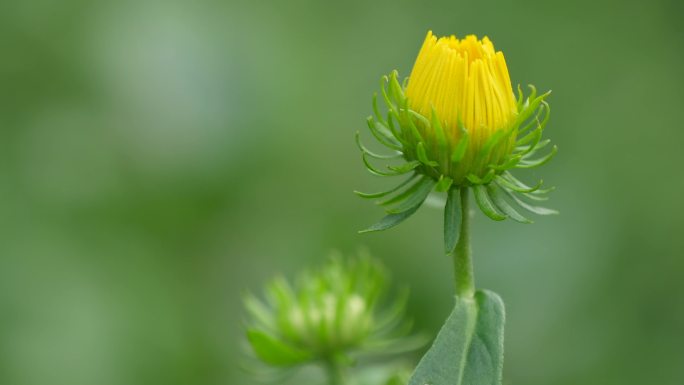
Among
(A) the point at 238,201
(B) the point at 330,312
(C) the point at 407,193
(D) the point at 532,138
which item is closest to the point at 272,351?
(B) the point at 330,312

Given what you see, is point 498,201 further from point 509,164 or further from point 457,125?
point 457,125

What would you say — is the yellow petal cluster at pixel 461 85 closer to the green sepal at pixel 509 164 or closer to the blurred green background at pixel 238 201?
the green sepal at pixel 509 164

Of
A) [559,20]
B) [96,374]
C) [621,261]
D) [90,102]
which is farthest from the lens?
[559,20]

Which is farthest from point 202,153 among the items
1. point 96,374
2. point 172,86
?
point 96,374

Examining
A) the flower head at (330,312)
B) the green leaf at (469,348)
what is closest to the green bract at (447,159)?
the green leaf at (469,348)

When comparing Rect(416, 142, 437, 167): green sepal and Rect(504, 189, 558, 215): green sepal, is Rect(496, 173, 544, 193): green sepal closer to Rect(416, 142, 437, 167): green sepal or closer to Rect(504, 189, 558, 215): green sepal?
Rect(504, 189, 558, 215): green sepal

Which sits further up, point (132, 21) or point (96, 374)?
point (132, 21)

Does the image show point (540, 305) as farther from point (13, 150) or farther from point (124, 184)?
point (13, 150)
